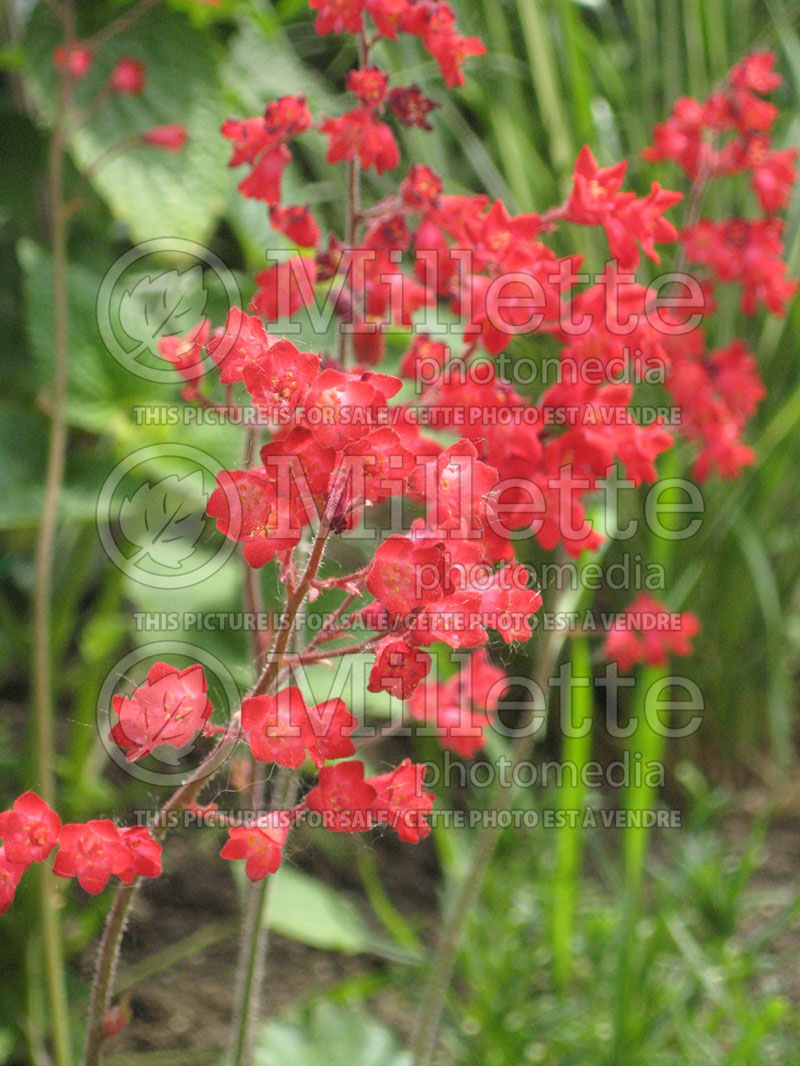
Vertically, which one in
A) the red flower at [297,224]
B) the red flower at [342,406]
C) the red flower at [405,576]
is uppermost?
the red flower at [297,224]

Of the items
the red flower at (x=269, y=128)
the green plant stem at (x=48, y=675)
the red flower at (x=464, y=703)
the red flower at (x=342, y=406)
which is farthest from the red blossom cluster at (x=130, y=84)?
the red flower at (x=342, y=406)

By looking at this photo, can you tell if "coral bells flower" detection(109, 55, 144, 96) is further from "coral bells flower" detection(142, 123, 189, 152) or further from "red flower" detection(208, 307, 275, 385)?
"red flower" detection(208, 307, 275, 385)

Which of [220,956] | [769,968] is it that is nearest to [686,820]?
[769,968]

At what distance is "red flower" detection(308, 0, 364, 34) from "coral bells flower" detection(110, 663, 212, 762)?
1.46 ft

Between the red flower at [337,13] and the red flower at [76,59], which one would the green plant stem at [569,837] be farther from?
the red flower at [76,59]

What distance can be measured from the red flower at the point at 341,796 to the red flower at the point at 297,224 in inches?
15.1

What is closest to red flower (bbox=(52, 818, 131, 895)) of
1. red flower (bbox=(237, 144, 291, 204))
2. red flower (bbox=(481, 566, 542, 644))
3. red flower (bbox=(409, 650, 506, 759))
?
red flower (bbox=(481, 566, 542, 644))

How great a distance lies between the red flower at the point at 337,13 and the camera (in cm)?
70

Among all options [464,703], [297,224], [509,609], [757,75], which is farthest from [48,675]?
[757,75]

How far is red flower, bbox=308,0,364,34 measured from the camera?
70 centimetres

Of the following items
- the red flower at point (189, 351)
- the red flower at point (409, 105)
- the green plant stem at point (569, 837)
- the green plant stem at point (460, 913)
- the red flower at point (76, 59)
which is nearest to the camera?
the red flower at point (189, 351)

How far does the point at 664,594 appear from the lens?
5.06 ft

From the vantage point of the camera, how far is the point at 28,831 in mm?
529

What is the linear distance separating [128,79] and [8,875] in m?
1.03
